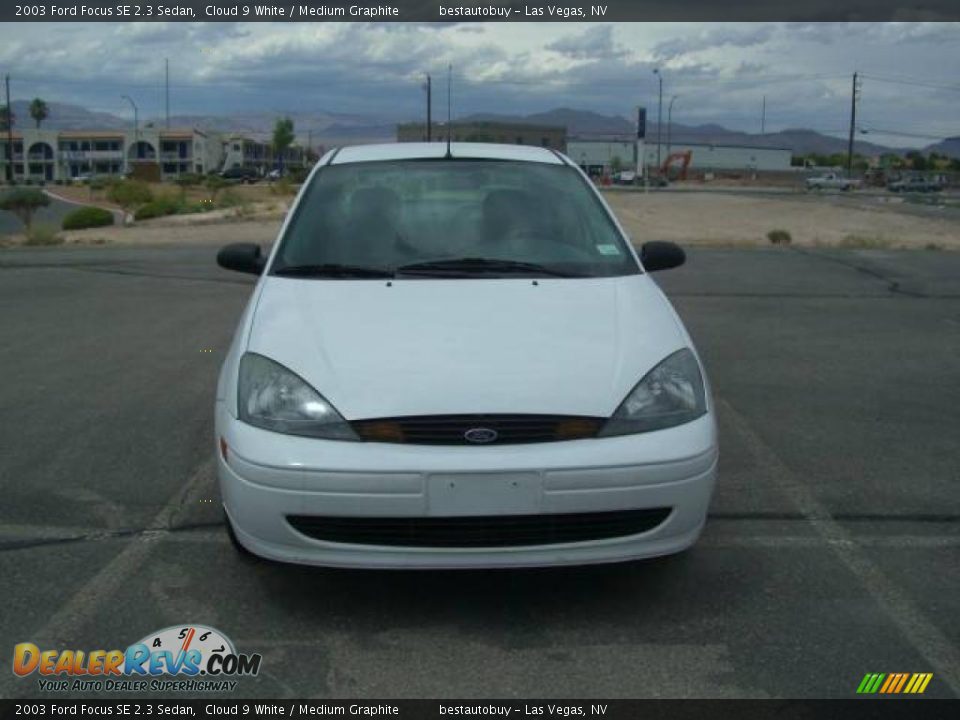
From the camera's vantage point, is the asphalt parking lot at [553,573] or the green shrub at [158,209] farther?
the green shrub at [158,209]

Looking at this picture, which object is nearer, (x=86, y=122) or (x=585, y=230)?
(x=585, y=230)

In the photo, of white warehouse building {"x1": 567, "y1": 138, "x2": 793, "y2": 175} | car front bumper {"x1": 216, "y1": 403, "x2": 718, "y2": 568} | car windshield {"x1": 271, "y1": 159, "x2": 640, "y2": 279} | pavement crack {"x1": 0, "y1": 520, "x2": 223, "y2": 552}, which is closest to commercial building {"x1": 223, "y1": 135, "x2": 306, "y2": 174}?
white warehouse building {"x1": 567, "y1": 138, "x2": 793, "y2": 175}

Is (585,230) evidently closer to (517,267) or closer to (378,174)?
(517,267)

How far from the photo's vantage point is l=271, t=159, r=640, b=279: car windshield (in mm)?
4605

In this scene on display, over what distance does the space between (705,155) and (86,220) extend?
351 feet

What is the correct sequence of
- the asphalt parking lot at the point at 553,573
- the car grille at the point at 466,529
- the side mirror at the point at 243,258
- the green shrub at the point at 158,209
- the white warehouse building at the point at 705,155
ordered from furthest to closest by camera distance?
the white warehouse building at the point at 705,155
the green shrub at the point at 158,209
the side mirror at the point at 243,258
the car grille at the point at 466,529
the asphalt parking lot at the point at 553,573

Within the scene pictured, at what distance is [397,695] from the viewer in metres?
3.12

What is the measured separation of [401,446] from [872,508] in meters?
2.55

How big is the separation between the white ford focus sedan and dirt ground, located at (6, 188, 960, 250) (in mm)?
19420

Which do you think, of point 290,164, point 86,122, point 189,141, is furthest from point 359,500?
point 86,122

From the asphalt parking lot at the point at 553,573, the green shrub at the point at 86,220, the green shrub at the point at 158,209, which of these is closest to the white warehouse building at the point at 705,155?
the green shrub at the point at 158,209

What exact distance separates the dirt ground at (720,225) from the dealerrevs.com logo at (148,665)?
2059cm

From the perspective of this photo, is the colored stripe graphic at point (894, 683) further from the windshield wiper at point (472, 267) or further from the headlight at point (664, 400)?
the windshield wiper at point (472, 267)

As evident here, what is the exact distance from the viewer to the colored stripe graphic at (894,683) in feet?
→ 10.4
